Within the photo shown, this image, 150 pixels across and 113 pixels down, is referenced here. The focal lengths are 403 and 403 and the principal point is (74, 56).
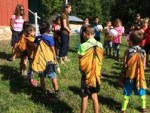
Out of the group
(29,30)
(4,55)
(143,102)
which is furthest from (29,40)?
(143,102)

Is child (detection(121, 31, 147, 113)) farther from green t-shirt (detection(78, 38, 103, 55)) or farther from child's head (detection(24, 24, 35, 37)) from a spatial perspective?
child's head (detection(24, 24, 35, 37))

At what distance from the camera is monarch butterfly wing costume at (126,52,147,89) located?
740cm

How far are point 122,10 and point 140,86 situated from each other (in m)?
34.4

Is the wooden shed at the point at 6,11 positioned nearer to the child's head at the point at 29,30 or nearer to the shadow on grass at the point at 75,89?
the child's head at the point at 29,30

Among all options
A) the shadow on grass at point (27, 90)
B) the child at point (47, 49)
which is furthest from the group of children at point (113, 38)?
the child at point (47, 49)

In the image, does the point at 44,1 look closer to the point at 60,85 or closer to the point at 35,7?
Answer: the point at 35,7

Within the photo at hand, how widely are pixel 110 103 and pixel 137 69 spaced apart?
113cm

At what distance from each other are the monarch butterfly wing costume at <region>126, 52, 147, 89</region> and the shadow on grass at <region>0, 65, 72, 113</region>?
1377 mm

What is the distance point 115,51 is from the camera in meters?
14.0

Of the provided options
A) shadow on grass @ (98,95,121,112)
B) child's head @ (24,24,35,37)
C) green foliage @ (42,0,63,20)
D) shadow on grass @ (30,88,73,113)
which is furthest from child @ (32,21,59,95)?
green foliage @ (42,0,63,20)

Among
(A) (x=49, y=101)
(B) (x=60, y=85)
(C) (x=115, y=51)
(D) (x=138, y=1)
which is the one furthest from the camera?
(D) (x=138, y=1)

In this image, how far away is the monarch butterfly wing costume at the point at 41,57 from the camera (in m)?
8.02

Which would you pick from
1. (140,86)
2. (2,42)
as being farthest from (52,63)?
(2,42)

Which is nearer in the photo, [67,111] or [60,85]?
[67,111]
